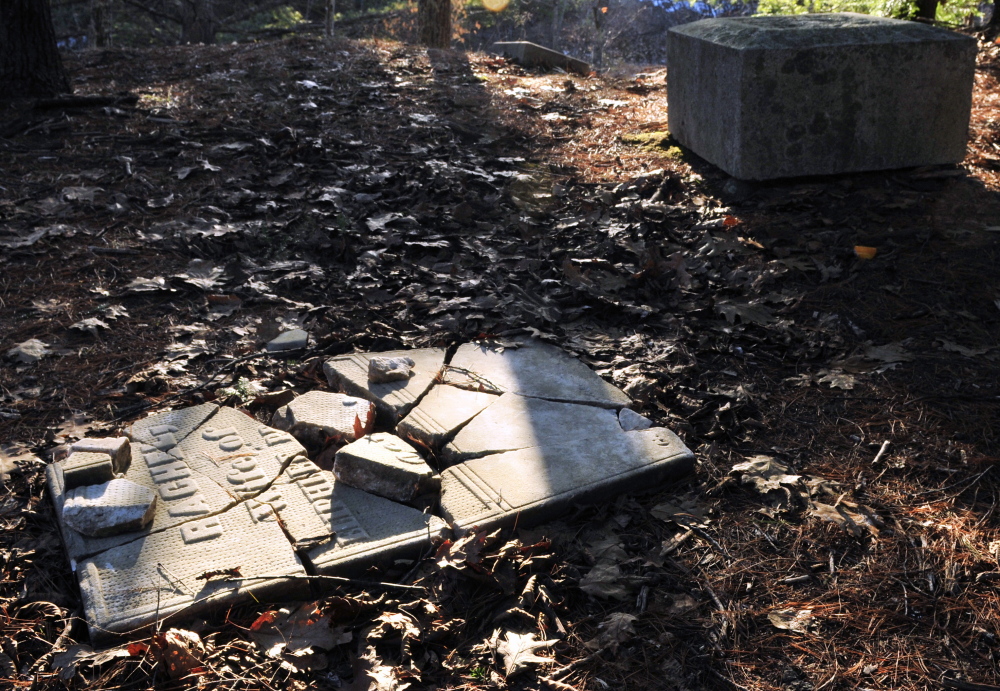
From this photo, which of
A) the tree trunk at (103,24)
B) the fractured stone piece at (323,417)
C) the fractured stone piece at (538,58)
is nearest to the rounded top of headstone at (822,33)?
the fractured stone piece at (323,417)

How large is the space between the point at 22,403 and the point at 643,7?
27318mm

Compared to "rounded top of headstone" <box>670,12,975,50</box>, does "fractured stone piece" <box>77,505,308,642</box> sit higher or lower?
lower

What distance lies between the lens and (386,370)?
340 centimetres

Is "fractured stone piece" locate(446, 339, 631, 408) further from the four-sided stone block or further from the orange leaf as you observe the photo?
the four-sided stone block

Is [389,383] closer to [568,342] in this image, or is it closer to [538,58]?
[568,342]

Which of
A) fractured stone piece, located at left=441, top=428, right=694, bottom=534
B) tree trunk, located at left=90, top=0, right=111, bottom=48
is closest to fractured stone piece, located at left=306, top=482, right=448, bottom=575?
fractured stone piece, located at left=441, top=428, right=694, bottom=534

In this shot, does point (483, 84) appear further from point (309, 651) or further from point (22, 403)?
point (309, 651)

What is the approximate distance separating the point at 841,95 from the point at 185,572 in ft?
15.6

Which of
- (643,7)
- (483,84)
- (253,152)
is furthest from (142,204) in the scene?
(643,7)

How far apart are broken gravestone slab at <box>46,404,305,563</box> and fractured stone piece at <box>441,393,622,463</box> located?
696 millimetres

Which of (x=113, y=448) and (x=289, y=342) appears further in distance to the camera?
(x=289, y=342)

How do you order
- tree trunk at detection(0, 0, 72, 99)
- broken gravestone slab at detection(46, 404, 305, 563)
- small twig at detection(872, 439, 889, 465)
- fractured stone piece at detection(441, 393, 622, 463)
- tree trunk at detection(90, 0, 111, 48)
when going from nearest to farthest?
broken gravestone slab at detection(46, 404, 305, 563)
small twig at detection(872, 439, 889, 465)
fractured stone piece at detection(441, 393, 622, 463)
tree trunk at detection(0, 0, 72, 99)
tree trunk at detection(90, 0, 111, 48)

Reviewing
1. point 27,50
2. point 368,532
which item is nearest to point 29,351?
point 368,532

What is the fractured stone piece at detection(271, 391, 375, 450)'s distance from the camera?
3094mm
